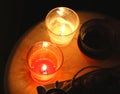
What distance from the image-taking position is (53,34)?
3.85 feet

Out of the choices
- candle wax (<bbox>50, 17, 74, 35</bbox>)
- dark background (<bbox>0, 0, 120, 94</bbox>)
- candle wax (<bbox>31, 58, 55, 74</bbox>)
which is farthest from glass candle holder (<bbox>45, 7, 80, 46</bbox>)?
dark background (<bbox>0, 0, 120, 94</bbox>)

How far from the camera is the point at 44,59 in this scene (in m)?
1.18

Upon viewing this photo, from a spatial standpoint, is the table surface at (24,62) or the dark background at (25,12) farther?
the dark background at (25,12)

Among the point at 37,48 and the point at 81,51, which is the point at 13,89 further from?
the point at 81,51

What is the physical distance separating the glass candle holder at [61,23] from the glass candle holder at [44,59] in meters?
0.07

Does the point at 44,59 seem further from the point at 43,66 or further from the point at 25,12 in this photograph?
the point at 25,12

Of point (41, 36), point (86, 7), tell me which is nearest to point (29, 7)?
point (86, 7)

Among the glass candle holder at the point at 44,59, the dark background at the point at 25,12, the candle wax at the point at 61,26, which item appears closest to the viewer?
the glass candle holder at the point at 44,59

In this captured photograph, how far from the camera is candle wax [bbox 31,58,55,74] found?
1.13 metres

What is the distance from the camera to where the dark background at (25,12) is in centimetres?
189

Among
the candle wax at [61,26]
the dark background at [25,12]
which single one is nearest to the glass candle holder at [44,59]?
the candle wax at [61,26]

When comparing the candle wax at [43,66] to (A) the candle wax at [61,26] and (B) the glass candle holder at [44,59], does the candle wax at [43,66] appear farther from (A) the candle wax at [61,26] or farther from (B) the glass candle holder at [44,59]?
(A) the candle wax at [61,26]

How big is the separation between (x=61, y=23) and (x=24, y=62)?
0.25 m

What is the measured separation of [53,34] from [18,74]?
0.23 m
